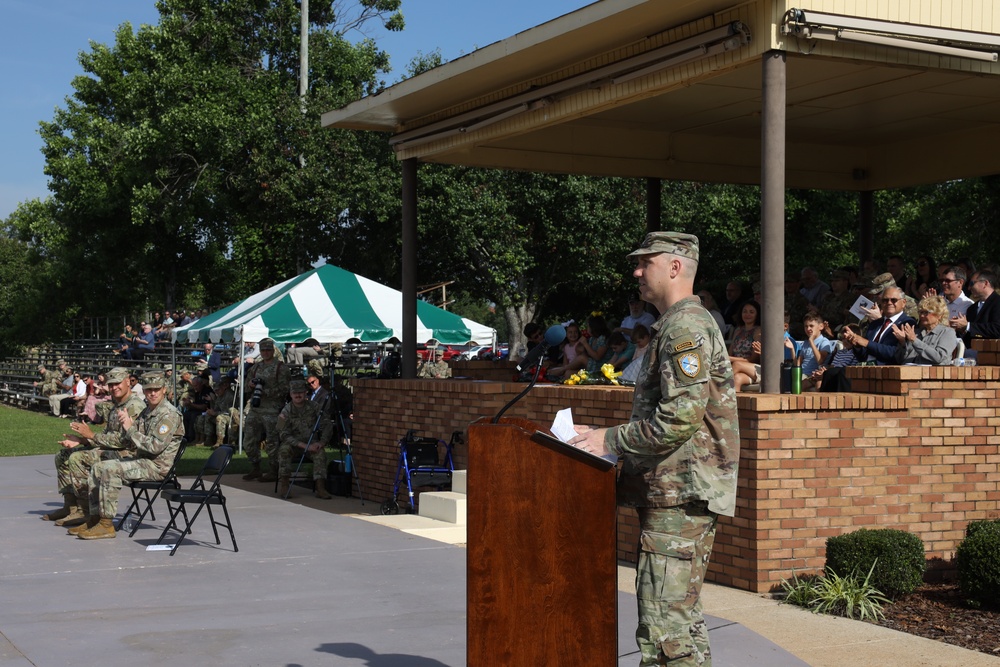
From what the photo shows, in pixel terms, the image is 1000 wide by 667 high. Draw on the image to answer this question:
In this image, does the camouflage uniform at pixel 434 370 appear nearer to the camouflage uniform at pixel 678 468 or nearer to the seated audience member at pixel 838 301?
the seated audience member at pixel 838 301

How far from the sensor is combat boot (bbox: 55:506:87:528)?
11164mm

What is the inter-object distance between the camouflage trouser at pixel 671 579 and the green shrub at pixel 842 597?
3.30 metres

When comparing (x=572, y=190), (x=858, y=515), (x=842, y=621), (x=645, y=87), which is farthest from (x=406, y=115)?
(x=572, y=190)

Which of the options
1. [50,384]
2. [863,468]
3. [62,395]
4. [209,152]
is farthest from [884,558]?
[209,152]

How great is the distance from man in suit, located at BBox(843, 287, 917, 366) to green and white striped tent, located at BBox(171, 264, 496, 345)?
904cm

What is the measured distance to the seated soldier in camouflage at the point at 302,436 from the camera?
1378 cm

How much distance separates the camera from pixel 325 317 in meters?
17.9

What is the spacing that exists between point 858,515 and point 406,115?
7513mm

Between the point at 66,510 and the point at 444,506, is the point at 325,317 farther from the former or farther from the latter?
the point at 444,506

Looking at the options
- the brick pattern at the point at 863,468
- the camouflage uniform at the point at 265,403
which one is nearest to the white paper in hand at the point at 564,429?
the brick pattern at the point at 863,468

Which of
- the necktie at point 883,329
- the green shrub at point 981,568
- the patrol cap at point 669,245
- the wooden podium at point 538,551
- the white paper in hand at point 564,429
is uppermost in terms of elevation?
the patrol cap at point 669,245

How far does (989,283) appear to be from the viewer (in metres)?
9.28

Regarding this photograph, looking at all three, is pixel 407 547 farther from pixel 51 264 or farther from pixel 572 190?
pixel 51 264

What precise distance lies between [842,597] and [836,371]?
6.71ft
